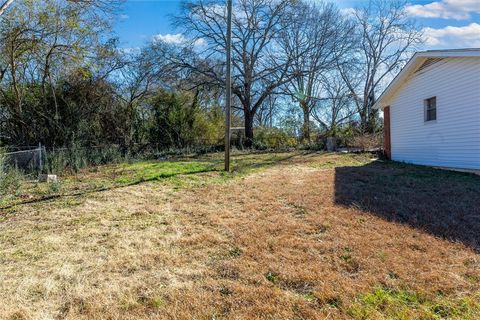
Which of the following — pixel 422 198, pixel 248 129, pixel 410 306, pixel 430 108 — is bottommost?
pixel 410 306

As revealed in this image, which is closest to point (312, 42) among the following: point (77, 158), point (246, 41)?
point (246, 41)

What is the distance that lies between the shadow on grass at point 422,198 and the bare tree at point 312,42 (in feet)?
33.4

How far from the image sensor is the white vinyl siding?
27.2ft

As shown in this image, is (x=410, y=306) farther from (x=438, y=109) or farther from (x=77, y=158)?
(x=77, y=158)

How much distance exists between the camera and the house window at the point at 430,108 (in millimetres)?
9881

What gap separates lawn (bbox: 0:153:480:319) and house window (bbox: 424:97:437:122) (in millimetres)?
4046

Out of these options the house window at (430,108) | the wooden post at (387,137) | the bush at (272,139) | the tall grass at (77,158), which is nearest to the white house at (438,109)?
the house window at (430,108)

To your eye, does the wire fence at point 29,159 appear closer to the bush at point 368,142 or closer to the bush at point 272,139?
the bush at point 272,139

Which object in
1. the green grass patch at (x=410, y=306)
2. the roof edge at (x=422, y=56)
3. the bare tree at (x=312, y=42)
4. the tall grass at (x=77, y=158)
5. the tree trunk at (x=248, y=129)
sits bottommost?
the green grass patch at (x=410, y=306)

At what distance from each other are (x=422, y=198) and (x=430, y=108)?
5571 mm

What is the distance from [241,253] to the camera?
3.41m

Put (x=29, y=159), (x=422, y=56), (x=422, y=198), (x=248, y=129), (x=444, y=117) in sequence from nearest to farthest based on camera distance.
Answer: (x=422, y=198) < (x=29, y=159) < (x=444, y=117) < (x=422, y=56) < (x=248, y=129)

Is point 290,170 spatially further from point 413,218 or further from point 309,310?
point 309,310

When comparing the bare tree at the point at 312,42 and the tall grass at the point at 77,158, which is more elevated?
the bare tree at the point at 312,42
